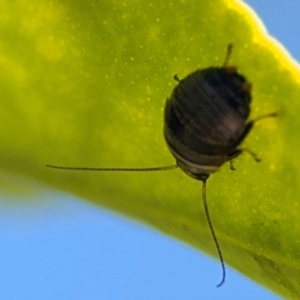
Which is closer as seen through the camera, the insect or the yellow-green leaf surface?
the yellow-green leaf surface

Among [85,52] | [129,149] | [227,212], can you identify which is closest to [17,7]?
[85,52]

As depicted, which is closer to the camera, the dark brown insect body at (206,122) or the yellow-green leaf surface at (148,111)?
the yellow-green leaf surface at (148,111)

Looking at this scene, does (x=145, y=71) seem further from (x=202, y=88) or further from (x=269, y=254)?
(x=269, y=254)

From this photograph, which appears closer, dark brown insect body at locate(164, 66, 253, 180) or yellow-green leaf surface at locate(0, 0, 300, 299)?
yellow-green leaf surface at locate(0, 0, 300, 299)

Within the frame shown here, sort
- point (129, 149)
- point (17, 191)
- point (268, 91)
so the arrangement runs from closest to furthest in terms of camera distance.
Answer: point (268, 91)
point (129, 149)
point (17, 191)
